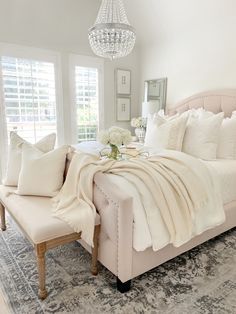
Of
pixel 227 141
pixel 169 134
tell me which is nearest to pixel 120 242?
pixel 169 134

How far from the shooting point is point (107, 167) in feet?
6.43

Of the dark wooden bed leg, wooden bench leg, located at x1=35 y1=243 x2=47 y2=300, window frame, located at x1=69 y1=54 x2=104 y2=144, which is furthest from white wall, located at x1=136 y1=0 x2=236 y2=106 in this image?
wooden bench leg, located at x1=35 y1=243 x2=47 y2=300

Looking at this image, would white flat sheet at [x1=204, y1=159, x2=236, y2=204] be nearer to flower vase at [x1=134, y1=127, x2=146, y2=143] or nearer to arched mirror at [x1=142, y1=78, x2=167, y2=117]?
flower vase at [x1=134, y1=127, x2=146, y2=143]

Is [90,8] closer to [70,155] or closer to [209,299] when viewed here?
[70,155]

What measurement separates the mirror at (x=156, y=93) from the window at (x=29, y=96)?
5.51 ft

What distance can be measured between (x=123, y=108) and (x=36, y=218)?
3.54m

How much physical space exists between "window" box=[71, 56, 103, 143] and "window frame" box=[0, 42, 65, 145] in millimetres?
238

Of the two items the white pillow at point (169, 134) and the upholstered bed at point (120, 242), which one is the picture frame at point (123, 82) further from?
the upholstered bed at point (120, 242)

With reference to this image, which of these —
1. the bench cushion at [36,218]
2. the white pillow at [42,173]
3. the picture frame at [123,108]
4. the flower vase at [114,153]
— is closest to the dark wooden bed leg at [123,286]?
the bench cushion at [36,218]

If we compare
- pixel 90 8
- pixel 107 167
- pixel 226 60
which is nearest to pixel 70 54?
pixel 90 8

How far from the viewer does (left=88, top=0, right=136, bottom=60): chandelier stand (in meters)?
2.55

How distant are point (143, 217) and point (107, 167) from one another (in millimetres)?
498

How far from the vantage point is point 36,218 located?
1.74m

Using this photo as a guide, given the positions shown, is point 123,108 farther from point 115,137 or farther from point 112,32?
point 115,137
